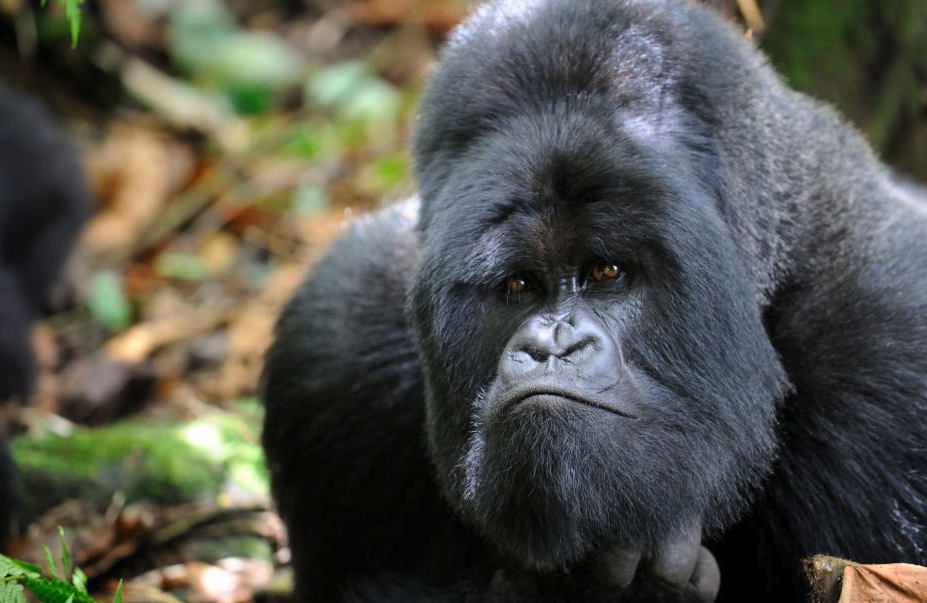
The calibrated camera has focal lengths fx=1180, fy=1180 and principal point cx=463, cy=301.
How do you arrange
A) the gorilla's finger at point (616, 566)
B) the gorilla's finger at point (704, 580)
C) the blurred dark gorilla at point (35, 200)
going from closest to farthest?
the gorilla's finger at point (616, 566) < the gorilla's finger at point (704, 580) < the blurred dark gorilla at point (35, 200)

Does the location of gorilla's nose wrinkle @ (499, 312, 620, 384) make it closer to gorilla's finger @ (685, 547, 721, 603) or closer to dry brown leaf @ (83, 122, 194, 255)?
gorilla's finger @ (685, 547, 721, 603)

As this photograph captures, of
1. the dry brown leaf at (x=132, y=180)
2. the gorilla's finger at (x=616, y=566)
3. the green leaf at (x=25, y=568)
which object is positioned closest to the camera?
the green leaf at (x=25, y=568)

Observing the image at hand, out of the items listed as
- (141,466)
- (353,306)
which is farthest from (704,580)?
(141,466)

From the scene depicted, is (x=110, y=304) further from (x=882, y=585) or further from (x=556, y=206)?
(x=882, y=585)

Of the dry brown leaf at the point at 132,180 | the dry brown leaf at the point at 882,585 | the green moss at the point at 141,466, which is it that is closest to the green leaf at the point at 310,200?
the dry brown leaf at the point at 132,180

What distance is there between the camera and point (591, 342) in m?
3.21

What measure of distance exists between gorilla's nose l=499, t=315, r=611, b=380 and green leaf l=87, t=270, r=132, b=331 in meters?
6.17

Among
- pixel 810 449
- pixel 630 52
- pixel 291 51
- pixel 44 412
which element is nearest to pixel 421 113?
pixel 630 52

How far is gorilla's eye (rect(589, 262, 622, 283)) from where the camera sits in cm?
334

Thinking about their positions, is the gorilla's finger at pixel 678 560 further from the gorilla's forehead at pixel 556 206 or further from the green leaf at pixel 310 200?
the green leaf at pixel 310 200

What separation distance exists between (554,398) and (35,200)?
24.6 ft

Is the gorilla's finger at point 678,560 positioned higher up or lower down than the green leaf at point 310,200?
lower down

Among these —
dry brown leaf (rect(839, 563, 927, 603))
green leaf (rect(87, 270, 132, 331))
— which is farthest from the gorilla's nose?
green leaf (rect(87, 270, 132, 331))

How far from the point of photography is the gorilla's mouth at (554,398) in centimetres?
312
